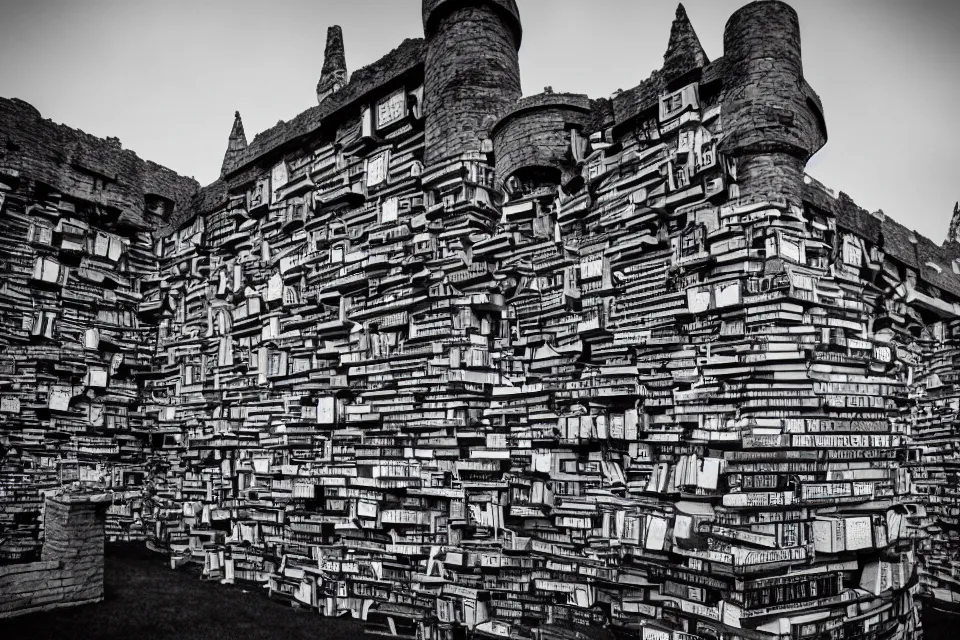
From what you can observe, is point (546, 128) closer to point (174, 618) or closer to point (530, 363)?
point (530, 363)

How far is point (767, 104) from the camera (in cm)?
502

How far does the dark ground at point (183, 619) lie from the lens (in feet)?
19.2

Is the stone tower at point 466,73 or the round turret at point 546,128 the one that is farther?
the stone tower at point 466,73

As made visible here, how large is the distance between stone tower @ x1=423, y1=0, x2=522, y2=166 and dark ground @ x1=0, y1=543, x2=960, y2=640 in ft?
16.5

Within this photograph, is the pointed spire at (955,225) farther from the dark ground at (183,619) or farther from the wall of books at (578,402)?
the dark ground at (183,619)

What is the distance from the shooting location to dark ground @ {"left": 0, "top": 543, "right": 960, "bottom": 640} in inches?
230

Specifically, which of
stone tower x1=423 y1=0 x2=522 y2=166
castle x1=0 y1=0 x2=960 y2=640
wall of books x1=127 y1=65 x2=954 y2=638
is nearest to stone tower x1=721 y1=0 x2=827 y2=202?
castle x1=0 y1=0 x2=960 y2=640

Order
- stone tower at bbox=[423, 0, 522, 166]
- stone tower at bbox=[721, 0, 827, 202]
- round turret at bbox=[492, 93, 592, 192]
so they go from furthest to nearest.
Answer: stone tower at bbox=[423, 0, 522, 166]
round turret at bbox=[492, 93, 592, 192]
stone tower at bbox=[721, 0, 827, 202]

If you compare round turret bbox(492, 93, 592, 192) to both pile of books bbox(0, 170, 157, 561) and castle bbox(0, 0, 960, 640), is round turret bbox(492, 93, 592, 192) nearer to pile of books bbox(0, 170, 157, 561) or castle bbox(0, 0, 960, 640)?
castle bbox(0, 0, 960, 640)

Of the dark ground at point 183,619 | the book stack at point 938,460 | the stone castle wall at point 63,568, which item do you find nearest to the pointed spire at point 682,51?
the book stack at point 938,460

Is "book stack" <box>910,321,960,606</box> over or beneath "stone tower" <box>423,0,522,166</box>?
beneath

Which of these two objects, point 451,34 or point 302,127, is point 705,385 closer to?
point 451,34

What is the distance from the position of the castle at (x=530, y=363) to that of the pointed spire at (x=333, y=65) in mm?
4807

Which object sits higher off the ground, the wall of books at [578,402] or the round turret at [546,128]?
the round turret at [546,128]
